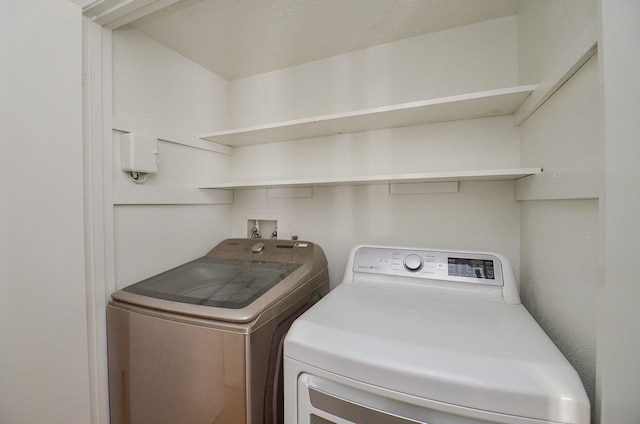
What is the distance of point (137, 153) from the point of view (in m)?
1.14

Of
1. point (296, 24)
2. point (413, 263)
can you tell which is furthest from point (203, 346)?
point (296, 24)

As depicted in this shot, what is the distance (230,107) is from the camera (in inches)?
70.3

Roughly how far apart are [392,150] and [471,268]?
0.71m

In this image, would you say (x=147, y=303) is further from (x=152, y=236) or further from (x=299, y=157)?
(x=299, y=157)

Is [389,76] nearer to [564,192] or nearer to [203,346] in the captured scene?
[564,192]

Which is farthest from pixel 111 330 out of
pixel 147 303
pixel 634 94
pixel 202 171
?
pixel 634 94

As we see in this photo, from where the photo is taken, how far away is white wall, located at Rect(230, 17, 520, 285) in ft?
3.79

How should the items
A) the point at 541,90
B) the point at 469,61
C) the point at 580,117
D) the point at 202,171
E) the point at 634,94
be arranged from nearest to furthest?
the point at 634,94 → the point at 580,117 → the point at 541,90 → the point at 469,61 → the point at 202,171

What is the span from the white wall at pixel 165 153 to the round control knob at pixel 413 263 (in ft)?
4.08

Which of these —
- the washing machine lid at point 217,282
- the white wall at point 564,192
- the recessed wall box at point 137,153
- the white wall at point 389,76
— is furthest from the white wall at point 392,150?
the recessed wall box at point 137,153

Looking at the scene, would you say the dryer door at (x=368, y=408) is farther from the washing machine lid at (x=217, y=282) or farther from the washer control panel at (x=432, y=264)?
the washer control panel at (x=432, y=264)

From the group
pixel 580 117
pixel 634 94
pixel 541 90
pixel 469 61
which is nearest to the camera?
pixel 634 94

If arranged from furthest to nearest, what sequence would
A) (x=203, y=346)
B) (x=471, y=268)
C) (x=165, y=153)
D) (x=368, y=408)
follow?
(x=165, y=153) → (x=471, y=268) → (x=203, y=346) → (x=368, y=408)

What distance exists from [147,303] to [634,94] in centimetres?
148
